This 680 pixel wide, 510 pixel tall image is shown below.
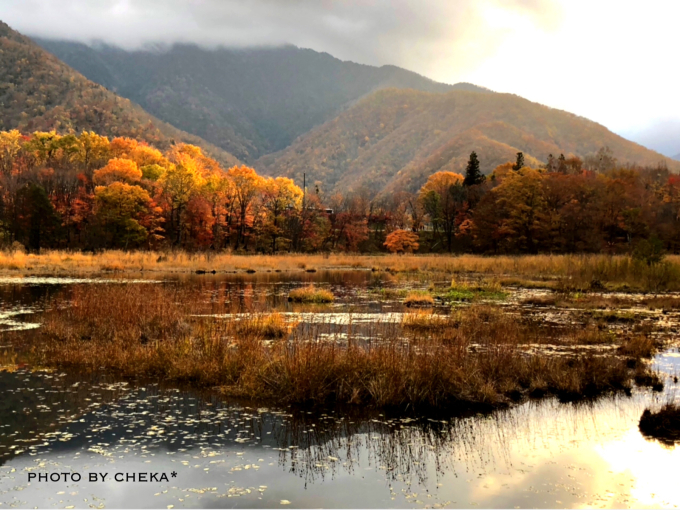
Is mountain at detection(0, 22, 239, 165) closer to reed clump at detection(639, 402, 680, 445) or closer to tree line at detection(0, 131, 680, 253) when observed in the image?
tree line at detection(0, 131, 680, 253)

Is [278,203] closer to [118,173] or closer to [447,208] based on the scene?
[118,173]

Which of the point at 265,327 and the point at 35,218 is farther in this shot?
the point at 35,218

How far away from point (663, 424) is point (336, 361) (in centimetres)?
552

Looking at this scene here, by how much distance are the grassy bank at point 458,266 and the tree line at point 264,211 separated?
15314mm

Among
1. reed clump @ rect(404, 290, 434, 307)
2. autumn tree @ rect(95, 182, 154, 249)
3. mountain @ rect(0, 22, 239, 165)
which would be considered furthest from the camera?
mountain @ rect(0, 22, 239, 165)

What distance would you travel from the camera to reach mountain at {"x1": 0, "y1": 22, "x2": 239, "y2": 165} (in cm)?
14562

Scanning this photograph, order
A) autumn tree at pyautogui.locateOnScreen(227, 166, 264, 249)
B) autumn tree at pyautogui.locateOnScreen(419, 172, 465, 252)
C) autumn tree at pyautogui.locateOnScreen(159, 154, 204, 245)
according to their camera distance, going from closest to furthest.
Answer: autumn tree at pyautogui.locateOnScreen(159, 154, 204, 245)
autumn tree at pyautogui.locateOnScreen(227, 166, 264, 249)
autumn tree at pyautogui.locateOnScreen(419, 172, 465, 252)

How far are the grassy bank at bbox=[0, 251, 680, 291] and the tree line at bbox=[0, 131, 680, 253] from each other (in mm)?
15314

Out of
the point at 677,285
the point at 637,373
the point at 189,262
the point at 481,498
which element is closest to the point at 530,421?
the point at 481,498

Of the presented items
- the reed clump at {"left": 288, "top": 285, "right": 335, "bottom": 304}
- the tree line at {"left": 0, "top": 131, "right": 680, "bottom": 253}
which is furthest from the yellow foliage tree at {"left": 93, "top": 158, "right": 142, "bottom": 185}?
the reed clump at {"left": 288, "top": 285, "right": 335, "bottom": 304}

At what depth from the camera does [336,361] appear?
35.0ft

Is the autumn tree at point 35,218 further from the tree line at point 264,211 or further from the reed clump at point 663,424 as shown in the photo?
the reed clump at point 663,424

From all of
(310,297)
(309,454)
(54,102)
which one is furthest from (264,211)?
(54,102)

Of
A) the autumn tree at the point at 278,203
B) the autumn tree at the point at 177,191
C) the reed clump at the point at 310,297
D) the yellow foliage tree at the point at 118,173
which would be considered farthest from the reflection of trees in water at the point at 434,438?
the yellow foliage tree at the point at 118,173
